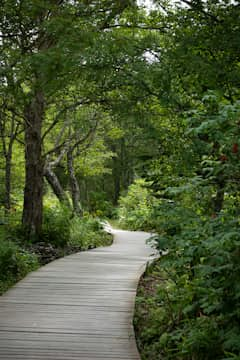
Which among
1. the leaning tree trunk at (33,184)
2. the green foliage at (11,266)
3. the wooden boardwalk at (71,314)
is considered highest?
the leaning tree trunk at (33,184)

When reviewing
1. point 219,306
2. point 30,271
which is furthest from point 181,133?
point 30,271

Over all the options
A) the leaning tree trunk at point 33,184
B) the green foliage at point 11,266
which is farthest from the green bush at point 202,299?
the leaning tree trunk at point 33,184

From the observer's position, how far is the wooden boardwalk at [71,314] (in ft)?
13.8

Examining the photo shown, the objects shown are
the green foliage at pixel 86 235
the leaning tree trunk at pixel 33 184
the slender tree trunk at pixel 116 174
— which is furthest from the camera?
the slender tree trunk at pixel 116 174

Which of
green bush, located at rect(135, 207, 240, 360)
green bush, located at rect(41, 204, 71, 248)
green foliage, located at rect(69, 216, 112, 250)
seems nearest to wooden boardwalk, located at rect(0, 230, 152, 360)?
green bush, located at rect(135, 207, 240, 360)

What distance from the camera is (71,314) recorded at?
530 cm

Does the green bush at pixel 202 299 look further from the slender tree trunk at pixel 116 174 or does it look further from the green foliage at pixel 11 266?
the slender tree trunk at pixel 116 174

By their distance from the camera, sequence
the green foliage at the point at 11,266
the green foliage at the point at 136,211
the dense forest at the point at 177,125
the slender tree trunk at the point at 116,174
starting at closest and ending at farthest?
the dense forest at the point at 177,125, the green foliage at the point at 11,266, the green foliage at the point at 136,211, the slender tree trunk at the point at 116,174

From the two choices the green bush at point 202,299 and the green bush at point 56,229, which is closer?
the green bush at point 202,299

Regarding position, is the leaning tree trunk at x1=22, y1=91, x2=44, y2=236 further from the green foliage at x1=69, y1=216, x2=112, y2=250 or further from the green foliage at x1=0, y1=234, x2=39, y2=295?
the green foliage at x1=0, y1=234, x2=39, y2=295

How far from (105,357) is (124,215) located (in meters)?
16.9

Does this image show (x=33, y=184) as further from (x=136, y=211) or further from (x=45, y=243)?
(x=136, y=211)

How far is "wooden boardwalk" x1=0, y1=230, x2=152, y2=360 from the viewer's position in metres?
4.21

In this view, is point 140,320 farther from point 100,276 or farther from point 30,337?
point 100,276
